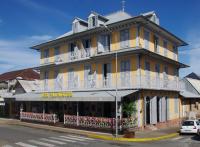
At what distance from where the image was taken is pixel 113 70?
2875 centimetres

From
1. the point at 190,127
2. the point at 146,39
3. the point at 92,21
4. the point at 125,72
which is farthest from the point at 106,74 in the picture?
the point at 190,127

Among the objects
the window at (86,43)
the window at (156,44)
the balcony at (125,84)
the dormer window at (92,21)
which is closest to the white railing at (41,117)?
the balcony at (125,84)

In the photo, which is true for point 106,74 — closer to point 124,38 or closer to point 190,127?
point 124,38

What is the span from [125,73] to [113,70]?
152 centimetres

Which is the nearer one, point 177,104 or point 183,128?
point 183,128

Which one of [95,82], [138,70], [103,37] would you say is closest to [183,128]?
[138,70]

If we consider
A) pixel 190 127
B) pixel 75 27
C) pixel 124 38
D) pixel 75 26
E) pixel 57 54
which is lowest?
pixel 190 127

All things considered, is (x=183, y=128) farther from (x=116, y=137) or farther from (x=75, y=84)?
(x=75, y=84)

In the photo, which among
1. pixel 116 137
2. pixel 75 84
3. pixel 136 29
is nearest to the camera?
pixel 116 137

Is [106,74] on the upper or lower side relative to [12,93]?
upper

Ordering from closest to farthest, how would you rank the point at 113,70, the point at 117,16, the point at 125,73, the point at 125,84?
the point at 125,84 < the point at 125,73 < the point at 113,70 < the point at 117,16

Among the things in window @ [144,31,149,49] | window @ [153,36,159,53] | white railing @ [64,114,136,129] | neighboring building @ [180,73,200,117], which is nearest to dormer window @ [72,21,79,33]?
window @ [144,31,149,49]

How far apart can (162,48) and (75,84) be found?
1030cm

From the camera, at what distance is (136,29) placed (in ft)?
89.4
